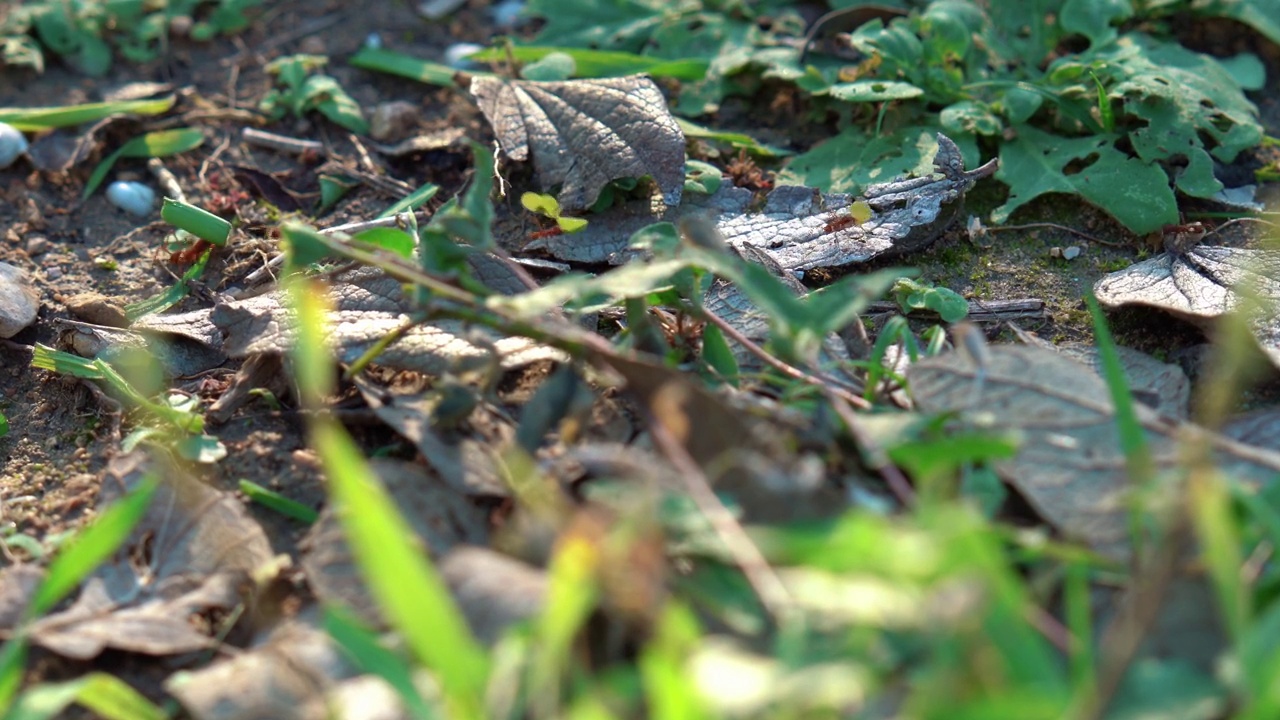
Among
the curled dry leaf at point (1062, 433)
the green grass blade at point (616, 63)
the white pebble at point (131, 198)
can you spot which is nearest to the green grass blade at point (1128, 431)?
the curled dry leaf at point (1062, 433)

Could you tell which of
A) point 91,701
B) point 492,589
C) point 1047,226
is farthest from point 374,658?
point 1047,226

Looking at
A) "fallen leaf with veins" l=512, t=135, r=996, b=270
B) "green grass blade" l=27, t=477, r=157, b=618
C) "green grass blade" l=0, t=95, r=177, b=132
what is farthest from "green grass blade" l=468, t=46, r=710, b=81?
"green grass blade" l=27, t=477, r=157, b=618

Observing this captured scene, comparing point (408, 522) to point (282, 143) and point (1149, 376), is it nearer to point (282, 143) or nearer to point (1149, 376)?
point (1149, 376)

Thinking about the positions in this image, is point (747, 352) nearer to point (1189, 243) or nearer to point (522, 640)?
point (522, 640)

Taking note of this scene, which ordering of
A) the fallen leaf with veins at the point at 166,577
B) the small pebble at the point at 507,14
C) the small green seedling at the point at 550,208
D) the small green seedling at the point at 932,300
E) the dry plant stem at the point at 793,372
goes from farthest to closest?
the small pebble at the point at 507,14 < the small green seedling at the point at 550,208 < the small green seedling at the point at 932,300 < the dry plant stem at the point at 793,372 < the fallen leaf with veins at the point at 166,577

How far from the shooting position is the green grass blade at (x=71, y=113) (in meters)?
3.00

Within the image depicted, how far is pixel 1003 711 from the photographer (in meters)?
1.12

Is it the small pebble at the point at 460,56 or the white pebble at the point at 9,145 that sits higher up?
the small pebble at the point at 460,56

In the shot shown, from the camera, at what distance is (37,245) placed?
106 inches

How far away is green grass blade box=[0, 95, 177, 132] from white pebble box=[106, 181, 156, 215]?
325 millimetres

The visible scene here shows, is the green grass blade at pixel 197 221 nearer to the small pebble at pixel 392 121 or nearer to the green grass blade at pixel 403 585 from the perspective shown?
the small pebble at pixel 392 121

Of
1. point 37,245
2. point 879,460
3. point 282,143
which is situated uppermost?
point 879,460

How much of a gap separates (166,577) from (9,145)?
1727 millimetres

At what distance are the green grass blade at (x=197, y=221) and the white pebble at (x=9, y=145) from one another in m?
0.72
